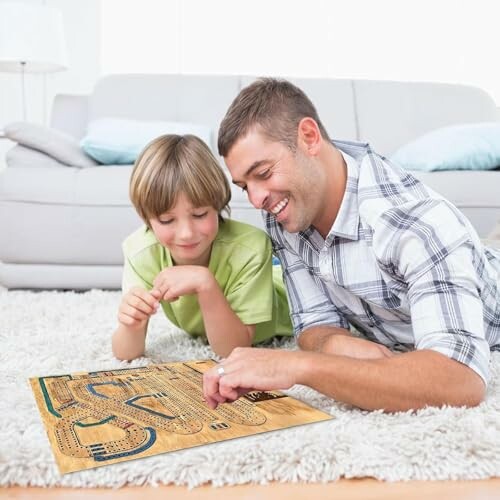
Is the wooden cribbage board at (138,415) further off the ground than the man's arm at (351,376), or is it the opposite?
the man's arm at (351,376)

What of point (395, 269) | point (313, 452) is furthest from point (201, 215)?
point (313, 452)

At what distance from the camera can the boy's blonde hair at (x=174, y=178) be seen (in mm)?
1145

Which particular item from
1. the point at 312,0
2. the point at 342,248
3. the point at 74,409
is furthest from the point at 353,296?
the point at 312,0

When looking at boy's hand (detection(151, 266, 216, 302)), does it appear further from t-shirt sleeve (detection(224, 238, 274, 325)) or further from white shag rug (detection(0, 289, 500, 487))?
white shag rug (detection(0, 289, 500, 487))

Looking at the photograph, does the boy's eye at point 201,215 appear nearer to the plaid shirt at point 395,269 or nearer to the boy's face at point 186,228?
the boy's face at point 186,228

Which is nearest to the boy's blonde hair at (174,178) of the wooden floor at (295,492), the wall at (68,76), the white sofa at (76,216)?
the wooden floor at (295,492)

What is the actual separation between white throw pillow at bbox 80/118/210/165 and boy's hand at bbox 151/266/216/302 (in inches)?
45.9

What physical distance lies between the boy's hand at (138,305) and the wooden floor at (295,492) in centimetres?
46

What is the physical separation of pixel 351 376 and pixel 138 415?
30 cm

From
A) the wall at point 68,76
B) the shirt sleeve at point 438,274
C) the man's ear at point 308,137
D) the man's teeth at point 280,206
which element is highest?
the wall at point 68,76

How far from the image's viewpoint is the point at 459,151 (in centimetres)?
218

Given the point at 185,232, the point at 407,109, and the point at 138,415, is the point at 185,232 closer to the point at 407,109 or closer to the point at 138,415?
the point at 138,415

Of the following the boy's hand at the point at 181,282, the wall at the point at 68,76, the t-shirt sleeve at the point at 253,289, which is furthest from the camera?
the wall at the point at 68,76

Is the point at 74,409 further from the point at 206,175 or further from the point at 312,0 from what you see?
the point at 312,0
